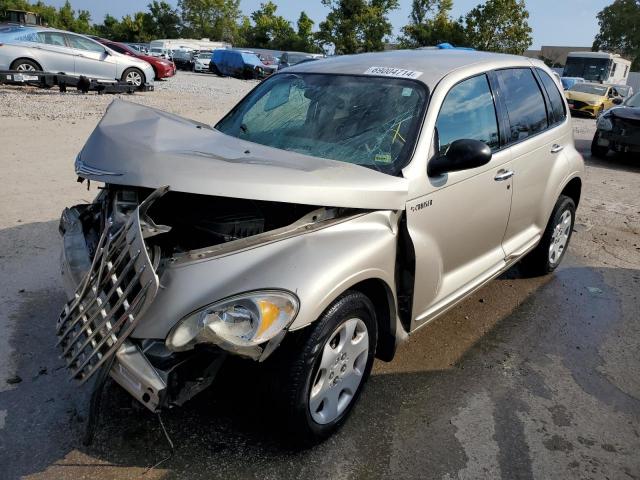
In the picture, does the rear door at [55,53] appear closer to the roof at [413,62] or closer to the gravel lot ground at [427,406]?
the gravel lot ground at [427,406]

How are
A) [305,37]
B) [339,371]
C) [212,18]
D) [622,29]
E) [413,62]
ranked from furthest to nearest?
[212,18] → [622,29] → [305,37] → [413,62] → [339,371]

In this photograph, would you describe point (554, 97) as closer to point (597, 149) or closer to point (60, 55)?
point (597, 149)

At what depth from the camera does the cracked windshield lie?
316 centimetres

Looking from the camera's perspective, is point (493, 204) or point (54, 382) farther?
point (493, 204)

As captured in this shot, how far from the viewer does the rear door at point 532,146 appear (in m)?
3.97

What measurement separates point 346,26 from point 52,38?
137ft

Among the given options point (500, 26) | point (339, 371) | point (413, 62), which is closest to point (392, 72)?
point (413, 62)

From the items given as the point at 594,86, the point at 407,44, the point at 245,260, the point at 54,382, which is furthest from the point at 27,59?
the point at 407,44

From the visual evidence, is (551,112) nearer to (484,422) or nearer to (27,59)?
(484,422)

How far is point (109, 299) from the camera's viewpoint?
2.33m

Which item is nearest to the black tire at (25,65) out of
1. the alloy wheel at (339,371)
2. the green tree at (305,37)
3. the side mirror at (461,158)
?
the side mirror at (461,158)

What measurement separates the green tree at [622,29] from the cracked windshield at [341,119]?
240 ft

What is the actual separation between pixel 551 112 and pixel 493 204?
1464 millimetres

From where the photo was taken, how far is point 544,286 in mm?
4965
